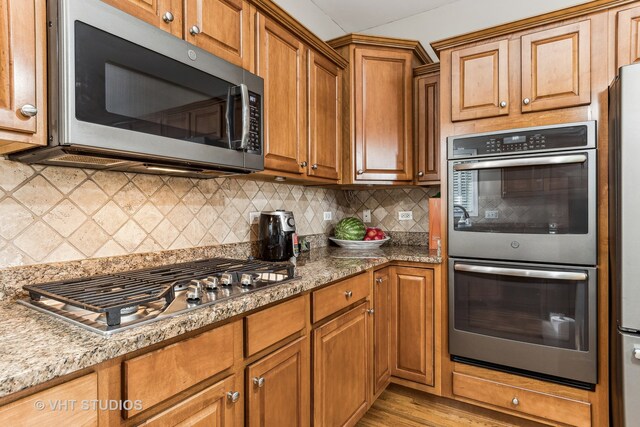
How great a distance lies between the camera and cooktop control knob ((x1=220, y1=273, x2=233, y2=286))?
124cm

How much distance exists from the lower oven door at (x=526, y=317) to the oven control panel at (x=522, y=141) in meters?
A: 0.64

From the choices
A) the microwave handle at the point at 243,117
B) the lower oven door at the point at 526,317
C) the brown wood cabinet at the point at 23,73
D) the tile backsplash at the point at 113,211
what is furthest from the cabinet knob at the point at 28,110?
the lower oven door at the point at 526,317

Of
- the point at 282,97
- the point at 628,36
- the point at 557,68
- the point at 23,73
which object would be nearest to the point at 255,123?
the point at 282,97

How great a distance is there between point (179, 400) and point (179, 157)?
0.75 m

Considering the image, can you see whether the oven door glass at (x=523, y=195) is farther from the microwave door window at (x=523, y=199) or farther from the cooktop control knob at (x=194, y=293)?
the cooktop control knob at (x=194, y=293)

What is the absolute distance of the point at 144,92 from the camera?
1.11 metres

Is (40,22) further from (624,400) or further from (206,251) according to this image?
(624,400)

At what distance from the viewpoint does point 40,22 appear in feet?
3.07

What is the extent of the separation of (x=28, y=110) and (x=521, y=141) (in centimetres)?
213

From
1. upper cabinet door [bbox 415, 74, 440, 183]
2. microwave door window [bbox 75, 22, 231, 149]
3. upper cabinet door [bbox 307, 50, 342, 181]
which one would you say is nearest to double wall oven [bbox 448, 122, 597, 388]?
upper cabinet door [bbox 415, 74, 440, 183]

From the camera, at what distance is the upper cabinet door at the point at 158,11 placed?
1.13 meters

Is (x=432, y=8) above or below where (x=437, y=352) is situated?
above

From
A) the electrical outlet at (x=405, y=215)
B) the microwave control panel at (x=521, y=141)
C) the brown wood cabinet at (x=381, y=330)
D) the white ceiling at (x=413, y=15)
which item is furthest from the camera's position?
the electrical outlet at (x=405, y=215)

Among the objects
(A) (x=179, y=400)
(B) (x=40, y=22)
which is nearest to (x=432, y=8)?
(B) (x=40, y=22)
